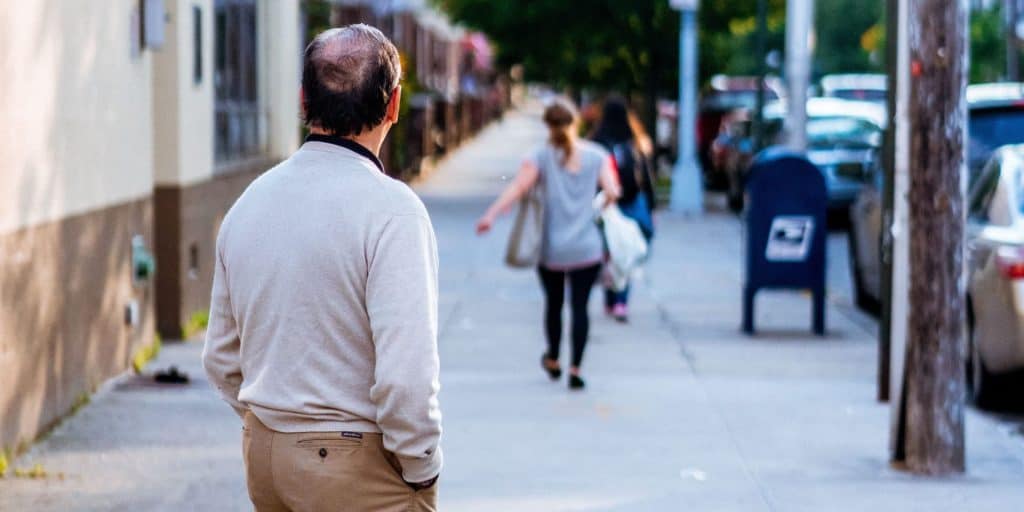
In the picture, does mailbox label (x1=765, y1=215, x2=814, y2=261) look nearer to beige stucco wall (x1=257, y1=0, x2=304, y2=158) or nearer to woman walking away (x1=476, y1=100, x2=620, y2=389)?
woman walking away (x1=476, y1=100, x2=620, y2=389)

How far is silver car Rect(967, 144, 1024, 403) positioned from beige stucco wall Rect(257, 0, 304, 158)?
718 centimetres

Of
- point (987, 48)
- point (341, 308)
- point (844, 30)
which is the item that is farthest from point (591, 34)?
point (844, 30)

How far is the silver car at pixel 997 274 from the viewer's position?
898 cm

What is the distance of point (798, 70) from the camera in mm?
20656

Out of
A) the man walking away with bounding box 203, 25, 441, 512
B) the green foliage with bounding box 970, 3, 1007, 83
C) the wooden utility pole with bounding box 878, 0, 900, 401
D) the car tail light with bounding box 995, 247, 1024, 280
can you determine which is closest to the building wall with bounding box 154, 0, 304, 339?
the wooden utility pole with bounding box 878, 0, 900, 401

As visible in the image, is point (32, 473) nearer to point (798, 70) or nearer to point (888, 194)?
point (888, 194)

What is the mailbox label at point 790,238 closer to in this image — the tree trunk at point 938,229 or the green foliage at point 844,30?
the tree trunk at point 938,229

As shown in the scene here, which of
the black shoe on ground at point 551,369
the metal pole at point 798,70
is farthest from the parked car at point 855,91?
the black shoe on ground at point 551,369

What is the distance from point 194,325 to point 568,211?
3.52 meters

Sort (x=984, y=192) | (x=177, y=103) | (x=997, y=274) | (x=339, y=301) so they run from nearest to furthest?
(x=339, y=301)
(x=997, y=274)
(x=984, y=192)
(x=177, y=103)

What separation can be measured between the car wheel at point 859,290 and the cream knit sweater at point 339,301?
37.0ft

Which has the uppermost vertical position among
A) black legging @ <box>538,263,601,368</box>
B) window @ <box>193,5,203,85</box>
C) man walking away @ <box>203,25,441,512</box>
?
window @ <box>193,5,203,85</box>

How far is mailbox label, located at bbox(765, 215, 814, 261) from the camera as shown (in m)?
12.9

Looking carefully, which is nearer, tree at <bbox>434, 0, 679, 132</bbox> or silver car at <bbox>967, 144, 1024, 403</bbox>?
silver car at <bbox>967, 144, 1024, 403</bbox>
